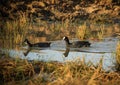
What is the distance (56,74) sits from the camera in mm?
9102

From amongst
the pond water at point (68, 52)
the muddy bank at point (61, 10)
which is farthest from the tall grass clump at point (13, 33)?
the muddy bank at point (61, 10)

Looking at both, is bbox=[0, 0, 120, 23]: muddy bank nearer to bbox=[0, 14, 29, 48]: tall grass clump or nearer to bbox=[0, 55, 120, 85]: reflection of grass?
bbox=[0, 14, 29, 48]: tall grass clump

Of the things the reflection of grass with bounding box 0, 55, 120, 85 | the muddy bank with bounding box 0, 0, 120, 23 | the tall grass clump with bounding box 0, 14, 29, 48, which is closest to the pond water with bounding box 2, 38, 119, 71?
the tall grass clump with bounding box 0, 14, 29, 48

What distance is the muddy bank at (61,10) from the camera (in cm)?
2380

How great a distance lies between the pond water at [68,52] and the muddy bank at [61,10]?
7.88m

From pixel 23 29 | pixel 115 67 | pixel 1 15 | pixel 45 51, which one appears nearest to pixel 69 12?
pixel 1 15

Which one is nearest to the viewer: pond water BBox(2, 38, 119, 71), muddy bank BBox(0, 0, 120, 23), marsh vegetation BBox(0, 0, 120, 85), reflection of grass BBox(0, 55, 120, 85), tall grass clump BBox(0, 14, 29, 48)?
reflection of grass BBox(0, 55, 120, 85)

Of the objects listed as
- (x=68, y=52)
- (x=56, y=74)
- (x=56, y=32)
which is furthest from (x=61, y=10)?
(x=56, y=74)

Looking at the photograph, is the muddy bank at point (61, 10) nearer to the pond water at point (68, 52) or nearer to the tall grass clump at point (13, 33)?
the tall grass clump at point (13, 33)

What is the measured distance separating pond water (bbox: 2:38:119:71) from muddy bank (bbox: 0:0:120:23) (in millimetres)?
7885

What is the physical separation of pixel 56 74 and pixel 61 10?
15.9m

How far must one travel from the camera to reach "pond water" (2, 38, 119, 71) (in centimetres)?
1182

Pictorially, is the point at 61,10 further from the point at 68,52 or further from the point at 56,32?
the point at 68,52

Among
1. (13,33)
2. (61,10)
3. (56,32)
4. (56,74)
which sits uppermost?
(61,10)
